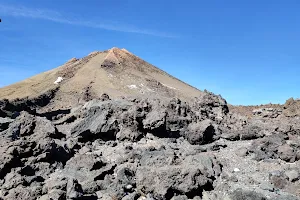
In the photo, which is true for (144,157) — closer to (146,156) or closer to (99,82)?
(146,156)

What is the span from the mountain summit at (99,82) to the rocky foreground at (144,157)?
32.3 metres

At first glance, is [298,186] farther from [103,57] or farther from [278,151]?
[103,57]

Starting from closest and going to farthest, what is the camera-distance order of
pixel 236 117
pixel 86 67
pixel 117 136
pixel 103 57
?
pixel 117 136, pixel 236 117, pixel 86 67, pixel 103 57

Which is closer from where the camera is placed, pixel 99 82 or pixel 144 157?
pixel 144 157

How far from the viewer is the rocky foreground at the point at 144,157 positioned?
408 inches

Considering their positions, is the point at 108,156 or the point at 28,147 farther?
the point at 108,156

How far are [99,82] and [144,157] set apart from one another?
150 ft

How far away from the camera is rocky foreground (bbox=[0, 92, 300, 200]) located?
34.0ft

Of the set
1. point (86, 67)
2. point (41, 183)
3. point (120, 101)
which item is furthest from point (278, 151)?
point (86, 67)

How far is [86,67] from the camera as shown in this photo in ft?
217

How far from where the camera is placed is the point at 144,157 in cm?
1237

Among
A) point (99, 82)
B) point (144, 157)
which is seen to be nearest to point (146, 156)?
point (144, 157)

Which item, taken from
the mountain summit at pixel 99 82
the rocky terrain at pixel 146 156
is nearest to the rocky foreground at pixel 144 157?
the rocky terrain at pixel 146 156

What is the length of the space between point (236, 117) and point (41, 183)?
1335 centimetres
